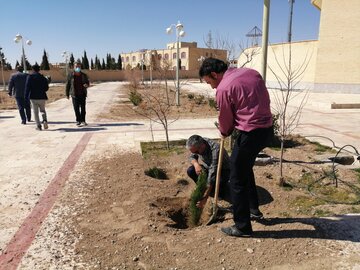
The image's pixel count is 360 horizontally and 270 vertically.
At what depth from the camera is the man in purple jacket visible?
2.76m

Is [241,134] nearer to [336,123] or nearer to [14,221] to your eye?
[14,221]

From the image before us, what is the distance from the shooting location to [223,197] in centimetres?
417

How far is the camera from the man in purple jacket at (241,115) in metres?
2.76

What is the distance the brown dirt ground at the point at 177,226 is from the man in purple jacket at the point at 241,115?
12.2 inches

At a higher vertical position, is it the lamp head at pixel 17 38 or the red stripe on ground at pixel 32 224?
the lamp head at pixel 17 38

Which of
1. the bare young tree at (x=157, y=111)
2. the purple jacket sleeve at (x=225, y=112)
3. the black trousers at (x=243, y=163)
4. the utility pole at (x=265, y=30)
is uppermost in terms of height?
the utility pole at (x=265, y=30)

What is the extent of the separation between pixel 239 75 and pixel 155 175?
2.66m

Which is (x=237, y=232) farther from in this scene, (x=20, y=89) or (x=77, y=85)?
(x=20, y=89)

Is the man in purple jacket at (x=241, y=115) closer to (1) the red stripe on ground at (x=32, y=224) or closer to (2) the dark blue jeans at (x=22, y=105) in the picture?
(1) the red stripe on ground at (x=32, y=224)

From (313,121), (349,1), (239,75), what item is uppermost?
(349,1)

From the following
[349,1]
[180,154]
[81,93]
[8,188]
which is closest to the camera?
[8,188]

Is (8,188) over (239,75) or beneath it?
beneath

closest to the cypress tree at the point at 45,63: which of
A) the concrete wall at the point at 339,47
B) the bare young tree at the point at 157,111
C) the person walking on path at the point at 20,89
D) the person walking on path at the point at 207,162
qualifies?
the concrete wall at the point at 339,47

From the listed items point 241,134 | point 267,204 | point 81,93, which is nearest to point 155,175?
point 267,204
